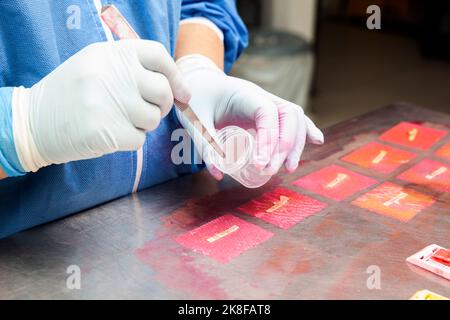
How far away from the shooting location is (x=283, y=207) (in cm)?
99

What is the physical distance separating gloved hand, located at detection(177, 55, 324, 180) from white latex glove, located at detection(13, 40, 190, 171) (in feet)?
0.72

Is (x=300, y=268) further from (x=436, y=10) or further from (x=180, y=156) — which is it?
(x=436, y=10)

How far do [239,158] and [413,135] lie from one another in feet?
1.88

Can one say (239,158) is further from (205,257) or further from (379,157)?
(379,157)

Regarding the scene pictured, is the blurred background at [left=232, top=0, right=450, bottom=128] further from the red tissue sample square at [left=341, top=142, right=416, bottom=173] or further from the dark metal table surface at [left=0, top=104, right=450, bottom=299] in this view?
the dark metal table surface at [left=0, top=104, right=450, bottom=299]

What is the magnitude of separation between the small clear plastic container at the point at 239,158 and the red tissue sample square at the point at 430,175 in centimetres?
34

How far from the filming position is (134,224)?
3.06ft

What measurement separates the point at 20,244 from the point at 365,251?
580 millimetres

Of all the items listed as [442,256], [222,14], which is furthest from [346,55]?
[442,256]

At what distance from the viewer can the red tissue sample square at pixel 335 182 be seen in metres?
1.04

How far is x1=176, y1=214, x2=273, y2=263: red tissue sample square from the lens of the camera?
2.79 feet

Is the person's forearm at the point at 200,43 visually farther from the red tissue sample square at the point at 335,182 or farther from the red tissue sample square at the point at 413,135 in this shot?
the red tissue sample square at the point at 413,135

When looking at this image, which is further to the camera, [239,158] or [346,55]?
[346,55]


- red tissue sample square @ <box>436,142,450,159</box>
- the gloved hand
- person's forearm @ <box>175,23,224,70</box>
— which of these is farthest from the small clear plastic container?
red tissue sample square @ <box>436,142,450,159</box>
